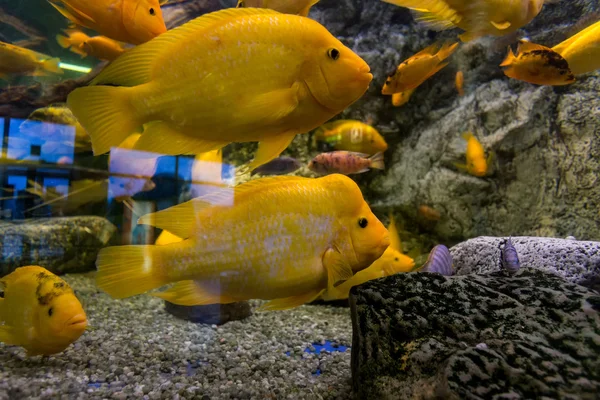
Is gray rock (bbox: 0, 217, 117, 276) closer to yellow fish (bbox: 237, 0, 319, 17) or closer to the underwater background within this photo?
the underwater background

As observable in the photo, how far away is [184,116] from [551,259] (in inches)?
99.9

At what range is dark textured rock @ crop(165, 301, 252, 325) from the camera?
10.4 feet

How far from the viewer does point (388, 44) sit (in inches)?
193

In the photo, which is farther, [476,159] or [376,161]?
[476,159]

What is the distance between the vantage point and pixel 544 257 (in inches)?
99.1

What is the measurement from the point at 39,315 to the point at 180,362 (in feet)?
2.95

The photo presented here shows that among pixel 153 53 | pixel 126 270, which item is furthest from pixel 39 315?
pixel 153 53

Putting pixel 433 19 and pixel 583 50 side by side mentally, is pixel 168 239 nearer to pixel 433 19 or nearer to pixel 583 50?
pixel 433 19

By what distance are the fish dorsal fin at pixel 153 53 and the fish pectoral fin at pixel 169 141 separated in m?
0.19

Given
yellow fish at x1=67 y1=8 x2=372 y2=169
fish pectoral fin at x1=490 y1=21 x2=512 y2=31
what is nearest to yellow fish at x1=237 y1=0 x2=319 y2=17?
yellow fish at x1=67 y1=8 x2=372 y2=169

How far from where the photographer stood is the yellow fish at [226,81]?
55.0 inches

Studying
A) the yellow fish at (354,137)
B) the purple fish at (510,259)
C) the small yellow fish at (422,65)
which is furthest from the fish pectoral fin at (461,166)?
the purple fish at (510,259)

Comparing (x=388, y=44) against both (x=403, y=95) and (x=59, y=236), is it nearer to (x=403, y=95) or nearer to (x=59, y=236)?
(x=403, y=95)

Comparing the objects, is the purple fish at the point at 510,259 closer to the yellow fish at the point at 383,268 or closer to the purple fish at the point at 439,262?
the purple fish at the point at 439,262
